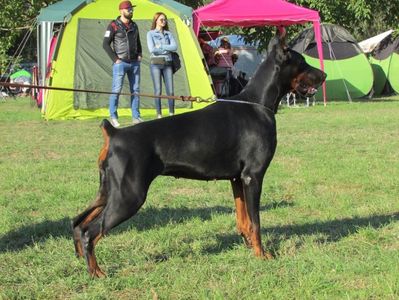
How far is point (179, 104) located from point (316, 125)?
3.66 m

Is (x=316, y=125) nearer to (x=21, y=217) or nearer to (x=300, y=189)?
(x=300, y=189)

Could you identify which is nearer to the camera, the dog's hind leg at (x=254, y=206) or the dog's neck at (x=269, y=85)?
the dog's hind leg at (x=254, y=206)

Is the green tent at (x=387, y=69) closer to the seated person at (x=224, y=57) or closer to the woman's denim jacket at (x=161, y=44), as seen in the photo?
the seated person at (x=224, y=57)

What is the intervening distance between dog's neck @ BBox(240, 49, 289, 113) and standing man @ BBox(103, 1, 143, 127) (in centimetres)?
630

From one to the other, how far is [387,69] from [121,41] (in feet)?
46.9

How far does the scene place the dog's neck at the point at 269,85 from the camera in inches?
166

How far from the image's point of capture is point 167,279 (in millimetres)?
3594

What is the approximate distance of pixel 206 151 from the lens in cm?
387

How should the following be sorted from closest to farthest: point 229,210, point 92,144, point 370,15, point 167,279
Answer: point 167,279
point 229,210
point 92,144
point 370,15

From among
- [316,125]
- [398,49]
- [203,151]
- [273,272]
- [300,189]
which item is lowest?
[398,49]

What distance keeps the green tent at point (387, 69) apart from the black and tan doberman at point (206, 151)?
18399 millimetres

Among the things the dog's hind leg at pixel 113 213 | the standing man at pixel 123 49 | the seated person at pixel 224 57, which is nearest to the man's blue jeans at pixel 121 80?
the standing man at pixel 123 49

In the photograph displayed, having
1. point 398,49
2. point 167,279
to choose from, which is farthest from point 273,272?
point 398,49

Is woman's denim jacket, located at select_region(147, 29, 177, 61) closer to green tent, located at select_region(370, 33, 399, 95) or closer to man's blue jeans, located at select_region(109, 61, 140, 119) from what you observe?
man's blue jeans, located at select_region(109, 61, 140, 119)
